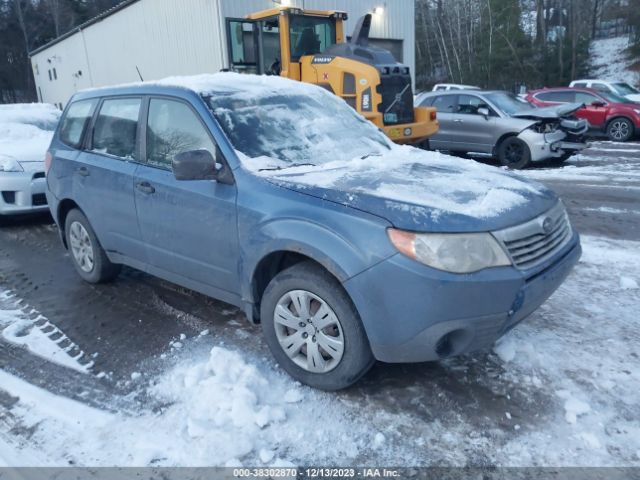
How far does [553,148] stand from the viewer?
10.8 m

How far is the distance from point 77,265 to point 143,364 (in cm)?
203

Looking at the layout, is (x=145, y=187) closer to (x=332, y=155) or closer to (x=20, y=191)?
(x=332, y=155)

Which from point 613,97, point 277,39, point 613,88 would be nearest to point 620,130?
point 613,97

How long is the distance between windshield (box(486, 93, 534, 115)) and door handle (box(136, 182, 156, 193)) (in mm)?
9188

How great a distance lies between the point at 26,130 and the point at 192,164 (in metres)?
6.36

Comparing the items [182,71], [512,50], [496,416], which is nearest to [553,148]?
[496,416]

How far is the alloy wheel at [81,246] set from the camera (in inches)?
193

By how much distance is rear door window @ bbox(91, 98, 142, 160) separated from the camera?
4223 millimetres

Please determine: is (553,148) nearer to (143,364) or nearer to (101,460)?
(143,364)

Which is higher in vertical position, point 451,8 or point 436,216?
point 451,8

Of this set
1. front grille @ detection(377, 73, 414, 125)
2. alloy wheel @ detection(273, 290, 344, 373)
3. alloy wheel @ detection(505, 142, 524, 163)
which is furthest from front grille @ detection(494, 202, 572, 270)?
alloy wheel @ detection(505, 142, 524, 163)

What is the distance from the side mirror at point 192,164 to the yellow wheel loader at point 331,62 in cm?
649

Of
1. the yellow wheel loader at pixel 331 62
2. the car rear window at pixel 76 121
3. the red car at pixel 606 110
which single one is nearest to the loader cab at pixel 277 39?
the yellow wheel loader at pixel 331 62

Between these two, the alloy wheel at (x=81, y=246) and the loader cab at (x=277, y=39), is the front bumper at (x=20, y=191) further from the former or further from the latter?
the loader cab at (x=277, y=39)
